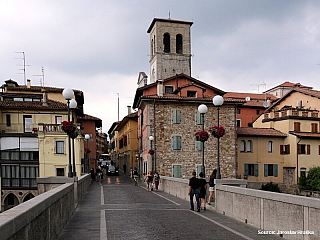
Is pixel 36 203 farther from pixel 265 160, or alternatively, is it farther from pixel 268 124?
pixel 268 124

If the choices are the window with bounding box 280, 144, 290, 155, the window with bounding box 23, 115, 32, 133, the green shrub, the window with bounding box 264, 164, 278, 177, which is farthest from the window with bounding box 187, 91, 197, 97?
the window with bounding box 23, 115, 32, 133

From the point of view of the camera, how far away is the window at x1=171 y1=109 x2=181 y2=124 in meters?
41.2

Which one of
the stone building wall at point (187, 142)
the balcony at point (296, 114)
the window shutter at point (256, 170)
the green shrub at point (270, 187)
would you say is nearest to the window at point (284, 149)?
the balcony at point (296, 114)

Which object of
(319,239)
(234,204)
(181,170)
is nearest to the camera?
(319,239)

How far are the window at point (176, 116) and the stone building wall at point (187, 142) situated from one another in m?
0.35

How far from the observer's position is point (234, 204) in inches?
470

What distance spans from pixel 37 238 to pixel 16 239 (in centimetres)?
155

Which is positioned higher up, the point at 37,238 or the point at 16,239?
the point at 16,239

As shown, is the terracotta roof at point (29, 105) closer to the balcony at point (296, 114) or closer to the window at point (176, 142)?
the window at point (176, 142)

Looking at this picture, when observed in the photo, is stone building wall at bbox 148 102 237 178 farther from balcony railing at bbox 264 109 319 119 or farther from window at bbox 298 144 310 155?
window at bbox 298 144 310 155

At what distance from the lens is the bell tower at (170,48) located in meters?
70.8

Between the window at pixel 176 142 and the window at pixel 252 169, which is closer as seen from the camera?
the window at pixel 176 142

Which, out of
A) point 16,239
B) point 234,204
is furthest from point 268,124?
point 16,239

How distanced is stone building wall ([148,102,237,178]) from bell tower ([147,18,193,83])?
29.2 m
